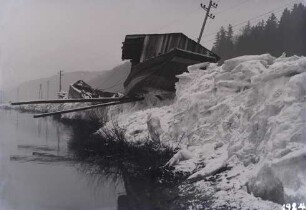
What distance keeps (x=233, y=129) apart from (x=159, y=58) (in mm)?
846

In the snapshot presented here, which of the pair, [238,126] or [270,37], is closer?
[238,126]

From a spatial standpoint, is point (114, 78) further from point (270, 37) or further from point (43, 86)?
point (270, 37)

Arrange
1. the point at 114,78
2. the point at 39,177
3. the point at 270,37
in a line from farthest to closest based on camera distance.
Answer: the point at 114,78, the point at 270,37, the point at 39,177

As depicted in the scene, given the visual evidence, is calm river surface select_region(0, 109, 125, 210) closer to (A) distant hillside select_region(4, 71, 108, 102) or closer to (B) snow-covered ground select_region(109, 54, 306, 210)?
(A) distant hillside select_region(4, 71, 108, 102)

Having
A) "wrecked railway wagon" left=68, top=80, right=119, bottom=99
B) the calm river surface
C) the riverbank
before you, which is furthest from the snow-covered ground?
the calm river surface

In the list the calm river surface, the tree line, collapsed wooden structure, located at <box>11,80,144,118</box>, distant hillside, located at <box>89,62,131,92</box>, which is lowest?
the calm river surface

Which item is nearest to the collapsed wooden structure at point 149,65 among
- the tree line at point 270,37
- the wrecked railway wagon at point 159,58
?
the wrecked railway wagon at point 159,58

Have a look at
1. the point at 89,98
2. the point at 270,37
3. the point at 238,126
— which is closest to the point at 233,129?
the point at 238,126

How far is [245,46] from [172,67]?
614 millimetres

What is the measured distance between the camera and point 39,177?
3.11 meters

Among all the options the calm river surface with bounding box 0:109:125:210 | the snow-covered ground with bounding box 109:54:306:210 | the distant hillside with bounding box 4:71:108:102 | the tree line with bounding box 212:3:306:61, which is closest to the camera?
the snow-covered ground with bounding box 109:54:306:210

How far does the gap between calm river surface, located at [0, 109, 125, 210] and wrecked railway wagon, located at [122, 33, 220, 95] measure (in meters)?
0.73

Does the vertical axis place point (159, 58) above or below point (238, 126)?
above

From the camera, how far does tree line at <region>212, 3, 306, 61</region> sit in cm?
316
